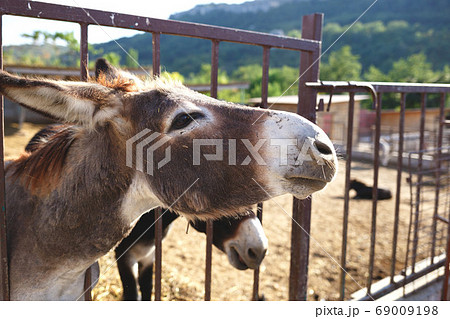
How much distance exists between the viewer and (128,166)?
1704mm

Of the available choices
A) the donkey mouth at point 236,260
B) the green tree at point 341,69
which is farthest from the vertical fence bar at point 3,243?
the green tree at point 341,69

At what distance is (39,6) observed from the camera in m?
1.66

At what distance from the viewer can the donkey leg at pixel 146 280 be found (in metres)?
3.86

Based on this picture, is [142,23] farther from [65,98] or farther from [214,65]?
[65,98]

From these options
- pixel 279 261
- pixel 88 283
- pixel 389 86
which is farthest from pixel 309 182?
pixel 279 261

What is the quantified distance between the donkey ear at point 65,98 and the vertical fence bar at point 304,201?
4.70ft

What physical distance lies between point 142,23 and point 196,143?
2.75 feet

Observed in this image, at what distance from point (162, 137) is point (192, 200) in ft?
1.10

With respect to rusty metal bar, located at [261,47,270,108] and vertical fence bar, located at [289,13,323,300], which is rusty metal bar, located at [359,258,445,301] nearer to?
vertical fence bar, located at [289,13,323,300]

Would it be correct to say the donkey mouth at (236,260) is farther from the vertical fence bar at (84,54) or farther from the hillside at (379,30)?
the hillside at (379,30)

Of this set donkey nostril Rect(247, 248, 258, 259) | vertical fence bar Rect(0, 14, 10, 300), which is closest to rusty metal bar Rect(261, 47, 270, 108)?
donkey nostril Rect(247, 248, 258, 259)

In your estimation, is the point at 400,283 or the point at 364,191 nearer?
the point at 400,283
